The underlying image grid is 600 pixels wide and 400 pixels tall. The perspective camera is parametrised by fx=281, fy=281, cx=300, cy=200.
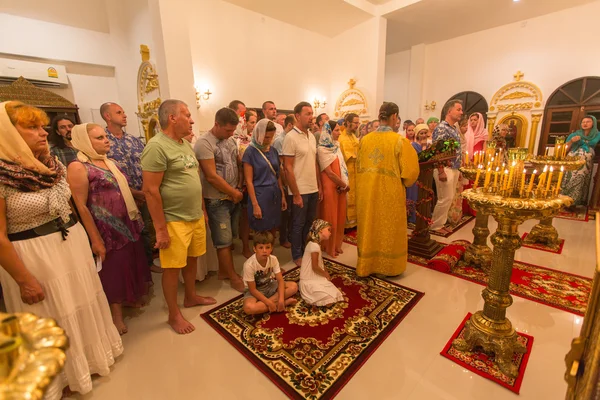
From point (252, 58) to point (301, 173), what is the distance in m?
4.90

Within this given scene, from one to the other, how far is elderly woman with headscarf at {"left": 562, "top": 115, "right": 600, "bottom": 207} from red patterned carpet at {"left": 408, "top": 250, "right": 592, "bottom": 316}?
3.79m

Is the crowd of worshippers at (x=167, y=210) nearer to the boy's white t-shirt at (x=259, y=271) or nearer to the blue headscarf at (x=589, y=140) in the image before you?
the boy's white t-shirt at (x=259, y=271)

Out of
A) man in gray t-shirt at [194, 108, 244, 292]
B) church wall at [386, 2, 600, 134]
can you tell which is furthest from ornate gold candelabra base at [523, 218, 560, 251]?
church wall at [386, 2, 600, 134]

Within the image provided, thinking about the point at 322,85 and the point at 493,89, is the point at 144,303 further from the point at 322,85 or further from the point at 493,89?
the point at 493,89

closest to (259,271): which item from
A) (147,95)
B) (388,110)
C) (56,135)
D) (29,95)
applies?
(388,110)

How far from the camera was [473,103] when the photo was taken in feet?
27.2

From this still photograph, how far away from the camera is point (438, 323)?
228 centimetres

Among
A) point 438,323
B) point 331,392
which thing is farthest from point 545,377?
point 331,392

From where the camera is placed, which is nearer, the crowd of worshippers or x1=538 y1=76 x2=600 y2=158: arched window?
the crowd of worshippers

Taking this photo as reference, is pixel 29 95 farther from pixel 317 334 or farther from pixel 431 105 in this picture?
pixel 431 105

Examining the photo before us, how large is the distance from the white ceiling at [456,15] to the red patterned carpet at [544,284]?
622 centimetres

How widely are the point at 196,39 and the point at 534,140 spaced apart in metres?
8.77

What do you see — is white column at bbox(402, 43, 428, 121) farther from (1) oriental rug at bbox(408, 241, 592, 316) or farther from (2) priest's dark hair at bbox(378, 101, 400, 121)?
(2) priest's dark hair at bbox(378, 101, 400, 121)

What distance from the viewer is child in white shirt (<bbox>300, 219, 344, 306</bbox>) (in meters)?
2.54
